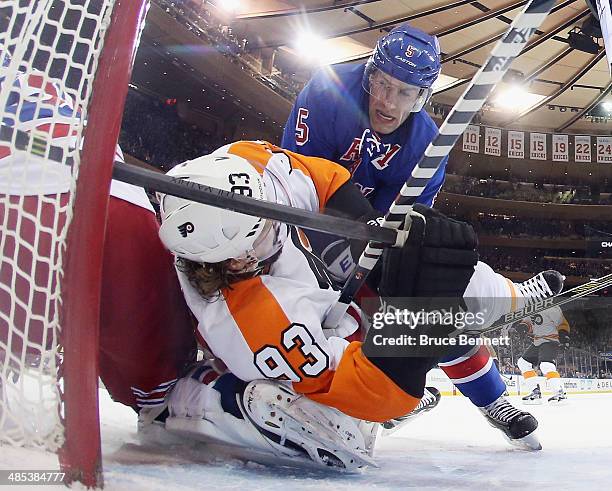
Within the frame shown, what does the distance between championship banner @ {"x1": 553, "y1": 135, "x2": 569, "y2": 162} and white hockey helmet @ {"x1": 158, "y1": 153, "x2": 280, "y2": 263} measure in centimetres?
1150

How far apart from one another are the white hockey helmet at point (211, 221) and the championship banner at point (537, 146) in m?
11.3

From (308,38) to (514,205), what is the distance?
497 cm

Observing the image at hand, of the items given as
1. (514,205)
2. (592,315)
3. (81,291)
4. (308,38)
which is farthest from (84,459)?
(514,205)

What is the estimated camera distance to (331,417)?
3.27 feet

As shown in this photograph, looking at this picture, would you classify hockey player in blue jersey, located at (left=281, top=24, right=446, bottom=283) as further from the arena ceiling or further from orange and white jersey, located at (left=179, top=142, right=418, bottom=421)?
the arena ceiling

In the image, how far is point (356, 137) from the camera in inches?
66.6

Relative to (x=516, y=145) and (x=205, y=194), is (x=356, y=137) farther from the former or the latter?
(x=516, y=145)

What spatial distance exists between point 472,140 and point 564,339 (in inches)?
287

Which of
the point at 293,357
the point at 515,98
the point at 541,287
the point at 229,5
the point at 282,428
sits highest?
the point at 229,5

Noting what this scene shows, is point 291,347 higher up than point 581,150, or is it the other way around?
point 581,150

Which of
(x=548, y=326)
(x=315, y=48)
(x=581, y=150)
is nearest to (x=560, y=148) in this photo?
(x=581, y=150)

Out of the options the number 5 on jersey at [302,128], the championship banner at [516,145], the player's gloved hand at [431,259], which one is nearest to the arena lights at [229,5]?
the championship banner at [516,145]

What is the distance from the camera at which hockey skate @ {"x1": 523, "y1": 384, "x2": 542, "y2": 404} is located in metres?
3.57

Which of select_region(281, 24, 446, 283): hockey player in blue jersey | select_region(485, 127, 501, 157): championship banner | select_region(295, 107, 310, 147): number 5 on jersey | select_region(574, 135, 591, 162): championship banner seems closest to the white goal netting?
select_region(281, 24, 446, 283): hockey player in blue jersey
